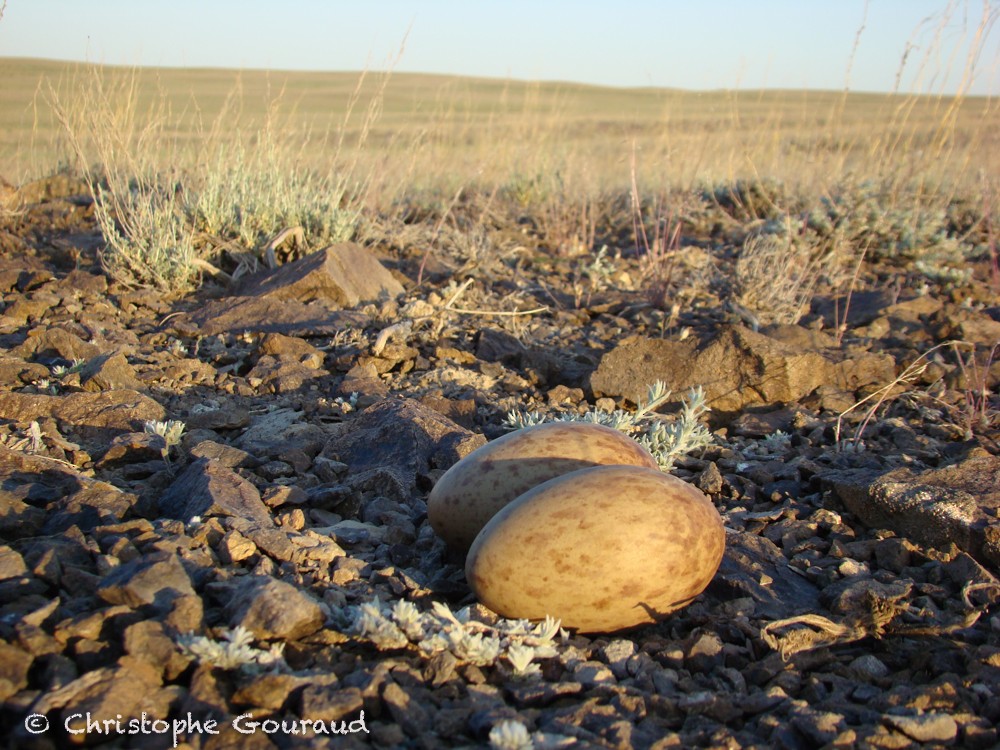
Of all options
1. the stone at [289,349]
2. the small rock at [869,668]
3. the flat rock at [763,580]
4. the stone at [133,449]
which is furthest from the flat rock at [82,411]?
the small rock at [869,668]

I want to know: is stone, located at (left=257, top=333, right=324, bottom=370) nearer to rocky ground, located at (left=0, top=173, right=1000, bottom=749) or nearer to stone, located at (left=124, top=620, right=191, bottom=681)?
rocky ground, located at (left=0, top=173, right=1000, bottom=749)

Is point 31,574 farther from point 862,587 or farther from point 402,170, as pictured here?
point 402,170

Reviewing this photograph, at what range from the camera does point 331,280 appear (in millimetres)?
4965

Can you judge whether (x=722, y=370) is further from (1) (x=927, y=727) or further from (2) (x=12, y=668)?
(2) (x=12, y=668)

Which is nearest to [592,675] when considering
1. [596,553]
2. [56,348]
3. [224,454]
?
[596,553]

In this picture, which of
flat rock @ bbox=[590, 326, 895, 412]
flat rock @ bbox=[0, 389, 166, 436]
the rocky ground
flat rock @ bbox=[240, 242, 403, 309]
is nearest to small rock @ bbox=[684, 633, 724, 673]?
the rocky ground

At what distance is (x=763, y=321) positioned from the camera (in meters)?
5.32

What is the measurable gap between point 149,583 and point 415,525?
958 mm

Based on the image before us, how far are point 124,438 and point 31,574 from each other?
103cm

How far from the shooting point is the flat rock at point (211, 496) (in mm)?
2480

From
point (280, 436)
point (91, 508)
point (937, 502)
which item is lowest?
point (280, 436)

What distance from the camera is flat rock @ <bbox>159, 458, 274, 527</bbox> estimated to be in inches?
97.7

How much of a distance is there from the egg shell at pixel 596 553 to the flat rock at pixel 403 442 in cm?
90

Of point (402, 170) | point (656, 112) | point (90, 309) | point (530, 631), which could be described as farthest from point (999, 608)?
→ point (656, 112)
